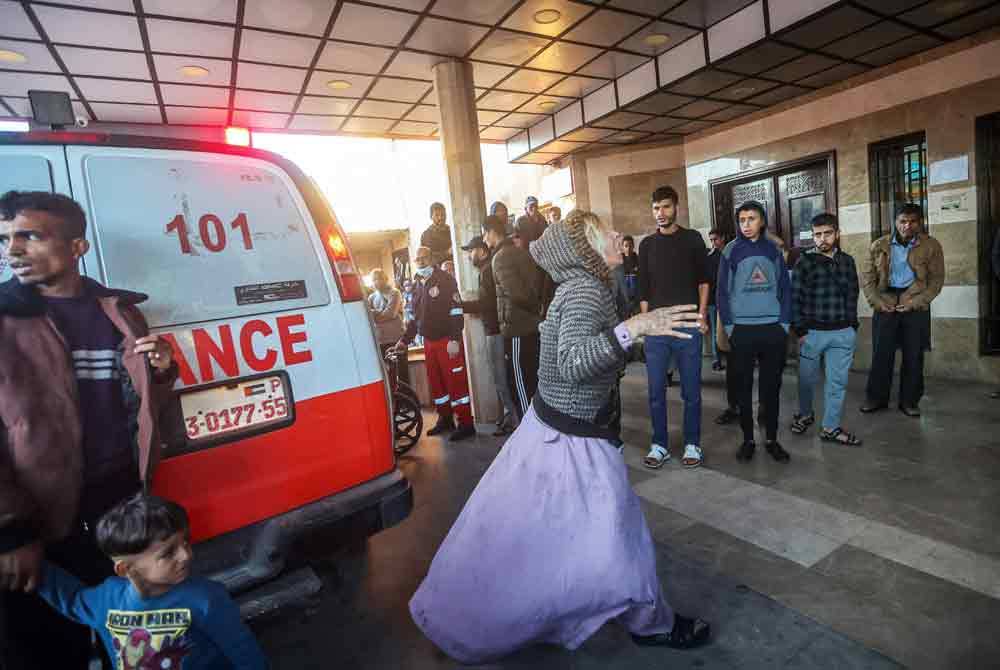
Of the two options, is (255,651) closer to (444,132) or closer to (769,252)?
(769,252)

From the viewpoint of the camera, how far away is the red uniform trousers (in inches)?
214

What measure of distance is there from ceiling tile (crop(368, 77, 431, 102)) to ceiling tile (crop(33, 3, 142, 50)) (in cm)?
237

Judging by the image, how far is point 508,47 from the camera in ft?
18.5

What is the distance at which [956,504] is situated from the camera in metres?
3.10

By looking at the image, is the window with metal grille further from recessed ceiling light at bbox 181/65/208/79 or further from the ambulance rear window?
recessed ceiling light at bbox 181/65/208/79

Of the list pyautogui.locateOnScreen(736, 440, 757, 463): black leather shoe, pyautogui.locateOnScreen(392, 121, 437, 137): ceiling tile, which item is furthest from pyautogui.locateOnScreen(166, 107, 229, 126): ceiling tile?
pyautogui.locateOnScreen(736, 440, 757, 463): black leather shoe

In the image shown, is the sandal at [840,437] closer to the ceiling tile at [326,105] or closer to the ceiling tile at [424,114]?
the ceiling tile at [424,114]

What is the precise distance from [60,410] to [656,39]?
6454 mm

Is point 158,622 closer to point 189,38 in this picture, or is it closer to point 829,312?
point 829,312

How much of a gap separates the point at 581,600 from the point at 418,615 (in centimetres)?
69

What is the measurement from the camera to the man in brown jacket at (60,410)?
56.4 inches

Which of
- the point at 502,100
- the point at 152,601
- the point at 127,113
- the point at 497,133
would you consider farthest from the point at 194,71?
the point at 152,601

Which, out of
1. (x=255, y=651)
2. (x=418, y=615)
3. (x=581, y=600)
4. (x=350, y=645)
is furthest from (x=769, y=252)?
(x=255, y=651)

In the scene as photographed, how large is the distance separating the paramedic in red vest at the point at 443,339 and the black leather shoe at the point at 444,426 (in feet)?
0.50
